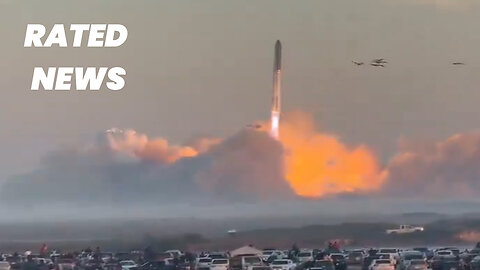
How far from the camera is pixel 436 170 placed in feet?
13.8

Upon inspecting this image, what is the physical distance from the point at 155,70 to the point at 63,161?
757mm

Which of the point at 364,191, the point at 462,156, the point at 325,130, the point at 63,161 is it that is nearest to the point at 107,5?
the point at 63,161

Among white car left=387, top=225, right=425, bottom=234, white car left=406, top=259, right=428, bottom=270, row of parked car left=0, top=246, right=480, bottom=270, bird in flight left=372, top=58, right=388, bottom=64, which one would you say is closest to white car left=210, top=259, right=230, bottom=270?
row of parked car left=0, top=246, right=480, bottom=270

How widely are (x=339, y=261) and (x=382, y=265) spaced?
256 mm

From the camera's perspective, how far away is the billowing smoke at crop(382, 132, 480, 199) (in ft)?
13.7

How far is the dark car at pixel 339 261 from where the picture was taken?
4.20 meters

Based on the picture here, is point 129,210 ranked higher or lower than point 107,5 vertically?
lower

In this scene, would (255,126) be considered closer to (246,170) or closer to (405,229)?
(246,170)

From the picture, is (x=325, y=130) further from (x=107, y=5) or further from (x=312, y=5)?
(x=107, y=5)

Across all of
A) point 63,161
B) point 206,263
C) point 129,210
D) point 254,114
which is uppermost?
point 254,114

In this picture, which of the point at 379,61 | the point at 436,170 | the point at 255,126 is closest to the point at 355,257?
the point at 436,170

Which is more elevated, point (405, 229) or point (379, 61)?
point (379, 61)

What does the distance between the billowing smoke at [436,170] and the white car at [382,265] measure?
400 mm

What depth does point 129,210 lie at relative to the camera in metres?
4.18
